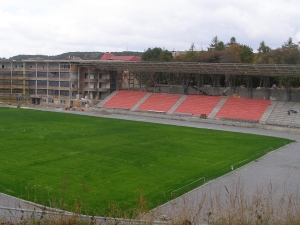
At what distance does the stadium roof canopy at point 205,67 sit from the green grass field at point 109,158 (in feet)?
39.6

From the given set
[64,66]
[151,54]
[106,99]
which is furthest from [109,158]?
[151,54]

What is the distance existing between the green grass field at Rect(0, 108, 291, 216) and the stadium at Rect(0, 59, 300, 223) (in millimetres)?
353

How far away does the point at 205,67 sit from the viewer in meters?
54.5

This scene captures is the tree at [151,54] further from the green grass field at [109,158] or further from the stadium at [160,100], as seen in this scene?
the green grass field at [109,158]

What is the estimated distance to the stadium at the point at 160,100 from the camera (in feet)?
121

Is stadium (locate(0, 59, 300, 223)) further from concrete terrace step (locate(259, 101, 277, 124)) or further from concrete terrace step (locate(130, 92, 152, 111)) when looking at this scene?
concrete terrace step (locate(259, 101, 277, 124))

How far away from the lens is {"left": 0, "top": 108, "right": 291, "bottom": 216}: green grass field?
18.4 meters

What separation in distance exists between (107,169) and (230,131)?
75.7 ft

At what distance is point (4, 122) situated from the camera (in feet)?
143

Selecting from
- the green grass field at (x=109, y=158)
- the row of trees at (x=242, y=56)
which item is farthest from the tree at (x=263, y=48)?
the green grass field at (x=109, y=158)

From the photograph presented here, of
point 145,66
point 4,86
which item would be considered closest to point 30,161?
point 145,66

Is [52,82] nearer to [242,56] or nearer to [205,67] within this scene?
[205,67]

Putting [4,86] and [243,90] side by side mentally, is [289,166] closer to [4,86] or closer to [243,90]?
[243,90]

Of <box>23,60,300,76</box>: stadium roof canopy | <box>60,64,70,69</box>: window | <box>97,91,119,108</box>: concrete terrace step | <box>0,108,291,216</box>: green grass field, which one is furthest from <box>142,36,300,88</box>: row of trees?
<box>0,108,291,216</box>: green grass field
